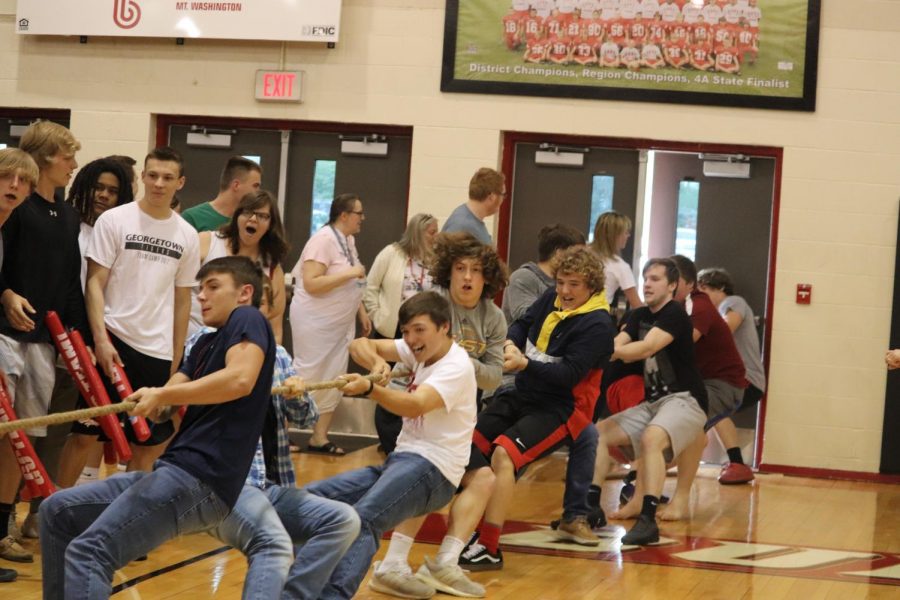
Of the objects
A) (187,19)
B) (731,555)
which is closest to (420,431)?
(731,555)

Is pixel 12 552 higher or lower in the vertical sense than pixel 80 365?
lower

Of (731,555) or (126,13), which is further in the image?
(126,13)

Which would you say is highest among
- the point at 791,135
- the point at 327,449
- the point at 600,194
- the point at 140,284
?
the point at 791,135

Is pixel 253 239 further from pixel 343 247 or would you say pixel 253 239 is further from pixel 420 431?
pixel 343 247

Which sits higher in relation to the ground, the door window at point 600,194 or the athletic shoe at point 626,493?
the door window at point 600,194

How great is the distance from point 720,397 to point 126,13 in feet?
17.1

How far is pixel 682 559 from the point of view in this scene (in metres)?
5.38

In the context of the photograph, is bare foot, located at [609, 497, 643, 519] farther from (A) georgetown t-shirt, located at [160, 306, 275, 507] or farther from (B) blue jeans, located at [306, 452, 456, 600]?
(A) georgetown t-shirt, located at [160, 306, 275, 507]

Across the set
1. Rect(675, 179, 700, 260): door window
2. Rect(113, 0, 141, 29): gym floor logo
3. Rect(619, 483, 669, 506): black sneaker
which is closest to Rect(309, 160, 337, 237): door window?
Rect(113, 0, 141, 29): gym floor logo

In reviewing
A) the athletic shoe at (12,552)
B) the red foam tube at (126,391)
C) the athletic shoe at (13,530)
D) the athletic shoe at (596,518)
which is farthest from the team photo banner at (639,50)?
the athletic shoe at (12,552)

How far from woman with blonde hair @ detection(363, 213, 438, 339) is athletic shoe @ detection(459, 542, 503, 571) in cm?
251

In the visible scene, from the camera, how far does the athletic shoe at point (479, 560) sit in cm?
500

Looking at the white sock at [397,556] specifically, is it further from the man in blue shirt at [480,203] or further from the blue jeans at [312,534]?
the man in blue shirt at [480,203]

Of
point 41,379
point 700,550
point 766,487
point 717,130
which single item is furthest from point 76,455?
point 717,130
